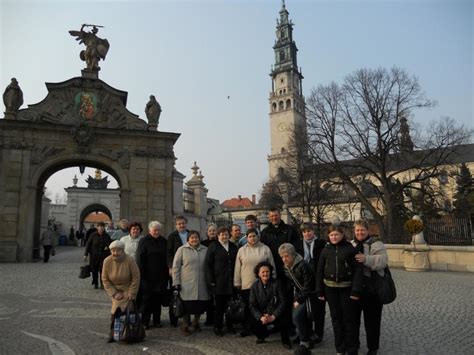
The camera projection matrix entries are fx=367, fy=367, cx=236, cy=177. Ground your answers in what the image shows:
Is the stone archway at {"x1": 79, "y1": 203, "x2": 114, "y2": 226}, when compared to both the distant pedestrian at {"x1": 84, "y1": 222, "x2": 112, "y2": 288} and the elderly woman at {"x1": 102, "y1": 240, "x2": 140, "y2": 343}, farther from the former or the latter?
the elderly woman at {"x1": 102, "y1": 240, "x2": 140, "y2": 343}

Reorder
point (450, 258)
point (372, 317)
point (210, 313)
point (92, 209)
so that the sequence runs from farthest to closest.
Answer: point (92, 209), point (450, 258), point (210, 313), point (372, 317)

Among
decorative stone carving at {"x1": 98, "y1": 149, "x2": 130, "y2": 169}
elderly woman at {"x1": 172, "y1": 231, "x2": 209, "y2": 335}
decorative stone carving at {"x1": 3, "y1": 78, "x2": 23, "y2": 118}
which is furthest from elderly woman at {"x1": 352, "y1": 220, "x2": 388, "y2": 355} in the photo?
decorative stone carving at {"x1": 3, "y1": 78, "x2": 23, "y2": 118}

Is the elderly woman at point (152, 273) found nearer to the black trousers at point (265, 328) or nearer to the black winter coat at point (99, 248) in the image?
the black trousers at point (265, 328)

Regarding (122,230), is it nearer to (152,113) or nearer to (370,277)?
(370,277)

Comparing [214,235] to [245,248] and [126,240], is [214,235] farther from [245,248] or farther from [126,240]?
[126,240]

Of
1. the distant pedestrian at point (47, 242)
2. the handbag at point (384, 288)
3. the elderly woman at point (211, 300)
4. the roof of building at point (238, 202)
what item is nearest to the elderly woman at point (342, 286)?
the handbag at point (384, 288)

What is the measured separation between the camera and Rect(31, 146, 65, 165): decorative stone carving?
17906mm

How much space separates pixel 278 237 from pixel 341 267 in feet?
5.22

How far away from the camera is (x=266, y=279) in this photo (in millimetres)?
5492

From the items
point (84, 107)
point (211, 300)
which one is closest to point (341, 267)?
point (211, 300)

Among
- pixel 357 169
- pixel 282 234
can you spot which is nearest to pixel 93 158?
pixel 282 234

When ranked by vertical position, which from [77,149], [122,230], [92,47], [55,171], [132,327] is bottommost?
[132,327]

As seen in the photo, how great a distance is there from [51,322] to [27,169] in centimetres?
1344

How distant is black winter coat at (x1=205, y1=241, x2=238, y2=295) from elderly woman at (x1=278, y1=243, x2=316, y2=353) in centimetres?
108
